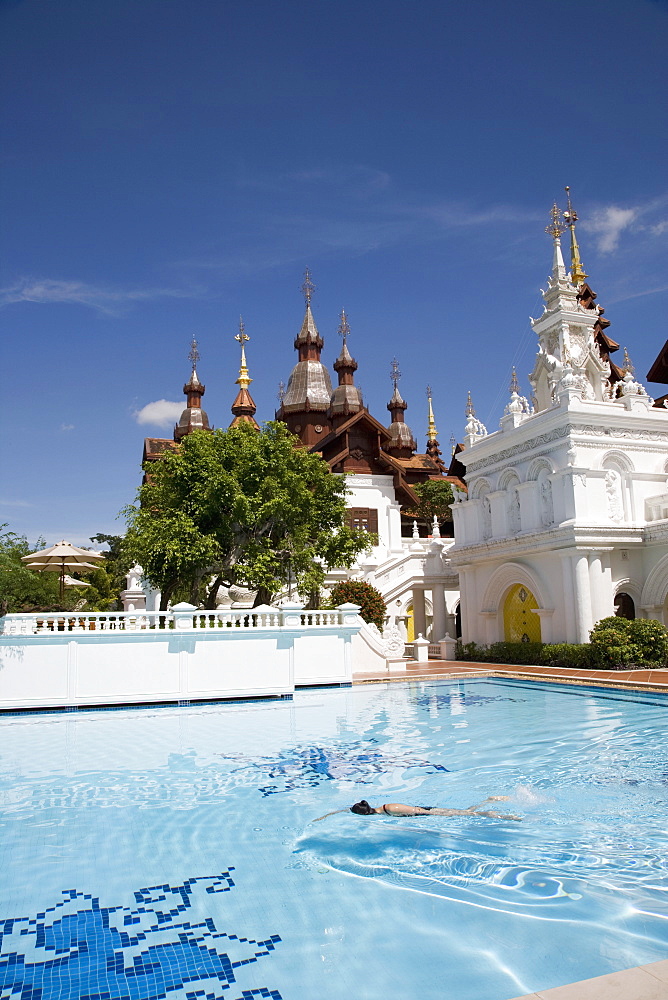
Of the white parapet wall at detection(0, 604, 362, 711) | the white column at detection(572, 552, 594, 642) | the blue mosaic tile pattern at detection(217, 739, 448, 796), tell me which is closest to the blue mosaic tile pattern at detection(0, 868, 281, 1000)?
the blue mosaic tile pattern at detection(217, 739, 448, 796)

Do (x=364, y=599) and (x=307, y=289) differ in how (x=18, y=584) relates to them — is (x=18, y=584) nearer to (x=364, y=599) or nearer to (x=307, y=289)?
(x=364, y=599)

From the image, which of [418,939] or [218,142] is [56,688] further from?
[418,939]

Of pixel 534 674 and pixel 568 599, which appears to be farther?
pixel 568 599

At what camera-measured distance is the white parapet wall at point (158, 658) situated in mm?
13398

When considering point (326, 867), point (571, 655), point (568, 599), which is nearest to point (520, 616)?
point (568, 599)

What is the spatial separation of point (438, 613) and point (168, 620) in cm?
1361

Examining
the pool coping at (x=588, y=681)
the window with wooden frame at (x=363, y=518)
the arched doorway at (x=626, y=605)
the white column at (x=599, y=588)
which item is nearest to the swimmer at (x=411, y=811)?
the pool coping at (x=588, y=681)

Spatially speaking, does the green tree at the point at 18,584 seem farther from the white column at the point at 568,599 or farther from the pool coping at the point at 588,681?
the white column at the point at 568,599

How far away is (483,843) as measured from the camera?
18.6ft

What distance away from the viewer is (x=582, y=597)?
1869cm

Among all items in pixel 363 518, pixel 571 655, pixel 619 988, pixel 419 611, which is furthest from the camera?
pixel 363 518

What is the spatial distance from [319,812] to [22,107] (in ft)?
39.1

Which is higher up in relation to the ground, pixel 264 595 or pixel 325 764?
pixel 264 595

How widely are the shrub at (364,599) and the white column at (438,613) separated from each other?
3.86 metres
